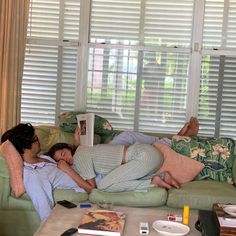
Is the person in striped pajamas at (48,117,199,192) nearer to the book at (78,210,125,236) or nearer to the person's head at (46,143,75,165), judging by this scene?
the person's head at (46,143,75,165)

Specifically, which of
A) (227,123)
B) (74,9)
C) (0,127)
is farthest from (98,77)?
(227,123)

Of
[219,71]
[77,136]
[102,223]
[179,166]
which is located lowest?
[102,223]

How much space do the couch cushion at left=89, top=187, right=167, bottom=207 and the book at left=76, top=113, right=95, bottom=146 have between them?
57 centimetres

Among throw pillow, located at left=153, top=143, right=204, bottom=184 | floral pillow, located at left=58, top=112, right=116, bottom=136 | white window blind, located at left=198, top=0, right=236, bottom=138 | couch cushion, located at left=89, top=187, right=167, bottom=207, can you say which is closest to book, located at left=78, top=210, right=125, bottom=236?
couch cushion, located at left=89, top=187, right=167, bottom=207

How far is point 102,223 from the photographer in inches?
89.0

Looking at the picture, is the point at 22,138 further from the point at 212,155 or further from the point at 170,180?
Answer: the point at 212,155

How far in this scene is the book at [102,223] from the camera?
2.16 metres

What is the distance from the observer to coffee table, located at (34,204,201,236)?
7.29 ft

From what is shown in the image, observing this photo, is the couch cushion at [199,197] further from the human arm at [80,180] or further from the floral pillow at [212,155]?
the human arm at [80,180]

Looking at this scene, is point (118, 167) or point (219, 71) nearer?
point (118, 167)

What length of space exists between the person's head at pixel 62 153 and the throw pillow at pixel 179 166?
2.29ft

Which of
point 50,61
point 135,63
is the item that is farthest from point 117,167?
point 50,61

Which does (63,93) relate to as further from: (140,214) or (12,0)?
(140,214)

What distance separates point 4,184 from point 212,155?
1664 mm
